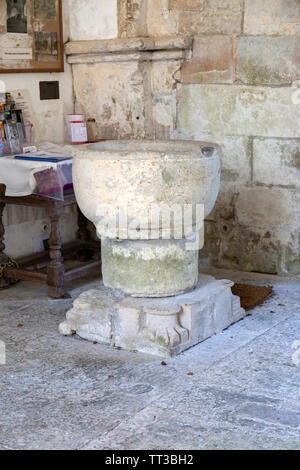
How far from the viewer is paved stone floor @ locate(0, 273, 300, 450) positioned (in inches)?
98.3

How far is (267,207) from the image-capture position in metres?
4.55

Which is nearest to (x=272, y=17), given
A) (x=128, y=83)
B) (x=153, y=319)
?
(x=128, y=83)

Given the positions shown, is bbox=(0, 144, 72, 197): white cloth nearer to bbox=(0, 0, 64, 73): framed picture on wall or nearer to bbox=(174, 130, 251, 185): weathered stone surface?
bbox=(0, 0, 64, 73): framed picture on wall

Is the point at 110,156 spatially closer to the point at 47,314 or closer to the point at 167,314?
the point at 167,314

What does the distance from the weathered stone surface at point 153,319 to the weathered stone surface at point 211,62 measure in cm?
160

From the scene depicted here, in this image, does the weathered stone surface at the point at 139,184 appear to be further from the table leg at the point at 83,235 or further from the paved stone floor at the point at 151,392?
the table leg at the point at 83,235

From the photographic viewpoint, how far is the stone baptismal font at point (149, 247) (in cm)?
322

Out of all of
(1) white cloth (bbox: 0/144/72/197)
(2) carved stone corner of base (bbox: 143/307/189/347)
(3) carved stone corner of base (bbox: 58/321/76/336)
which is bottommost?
(3) carved stone corner of base (bbox: 58/321/76/336)

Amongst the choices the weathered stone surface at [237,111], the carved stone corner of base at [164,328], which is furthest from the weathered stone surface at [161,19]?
the carved stone corner of base at [164,328]

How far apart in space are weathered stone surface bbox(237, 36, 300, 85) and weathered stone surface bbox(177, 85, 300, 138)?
0.07 m

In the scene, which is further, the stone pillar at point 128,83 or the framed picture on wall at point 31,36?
the stone pillar at point 128,83

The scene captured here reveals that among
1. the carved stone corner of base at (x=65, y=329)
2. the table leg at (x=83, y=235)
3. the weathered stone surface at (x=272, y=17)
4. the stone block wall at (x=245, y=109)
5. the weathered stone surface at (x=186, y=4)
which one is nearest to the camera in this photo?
the carved stone corner of base at (x=65, y=329)

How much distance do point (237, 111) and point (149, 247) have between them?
1.55 metres

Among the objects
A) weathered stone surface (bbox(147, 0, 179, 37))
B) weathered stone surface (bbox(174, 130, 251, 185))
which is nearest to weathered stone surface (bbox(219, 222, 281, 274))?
weathered stone surface (bbox(174, 130, 251, 185))
